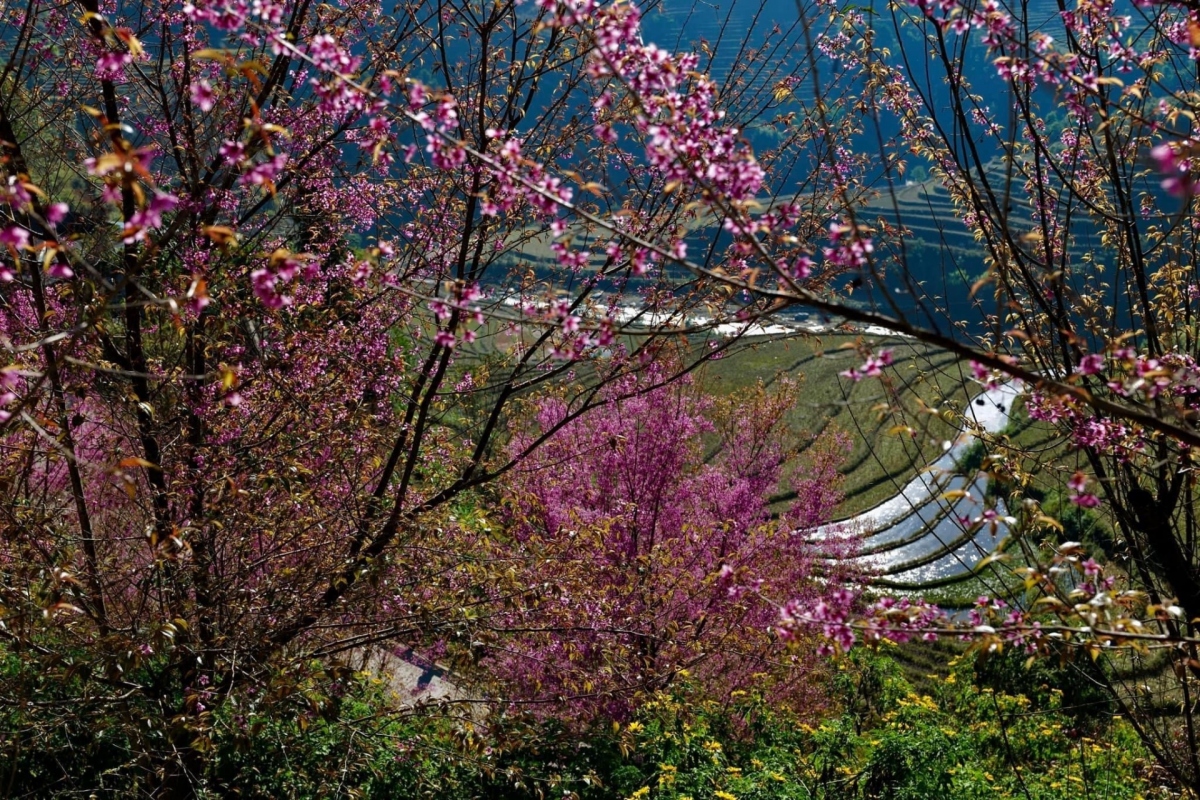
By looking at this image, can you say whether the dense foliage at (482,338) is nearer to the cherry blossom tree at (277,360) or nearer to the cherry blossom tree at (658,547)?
the cherry blossom tree at (277,360)

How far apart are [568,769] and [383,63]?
5.52m

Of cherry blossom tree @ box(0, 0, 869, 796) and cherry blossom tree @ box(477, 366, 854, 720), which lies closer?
cherry blossom tree @ box(0, 0, 869, 796)

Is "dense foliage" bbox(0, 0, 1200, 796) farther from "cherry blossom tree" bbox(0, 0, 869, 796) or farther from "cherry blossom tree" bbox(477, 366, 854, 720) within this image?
"cherry blossom tree" bbox(477, 366, 854, 720)

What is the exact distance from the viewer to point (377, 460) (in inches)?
261

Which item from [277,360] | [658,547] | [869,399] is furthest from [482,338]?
[869,399]

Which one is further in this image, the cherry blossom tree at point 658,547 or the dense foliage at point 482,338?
the cherry blossom tree at point 658,547

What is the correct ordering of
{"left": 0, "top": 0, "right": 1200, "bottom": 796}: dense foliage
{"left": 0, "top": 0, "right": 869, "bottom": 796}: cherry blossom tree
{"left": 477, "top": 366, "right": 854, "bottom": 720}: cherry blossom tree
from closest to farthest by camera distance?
{"left": 0, "top": 0, "right": 1200, "bottom": 796}: dense foliage < {"left": 0, "top": 0, "right": 869, "bottom": 796}: cherry blossom tree < {"left": 477, "top": 366, "right": 854, "bottom": 720}: cherry blossom tree

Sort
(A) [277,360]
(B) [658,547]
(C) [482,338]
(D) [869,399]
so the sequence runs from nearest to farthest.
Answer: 1. (D) [869,399]
2. (A) [277,360]
3. (C) [482,338]
4. (B) [658,547]

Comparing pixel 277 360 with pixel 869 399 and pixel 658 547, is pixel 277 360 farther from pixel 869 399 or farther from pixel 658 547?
pixel 658 547

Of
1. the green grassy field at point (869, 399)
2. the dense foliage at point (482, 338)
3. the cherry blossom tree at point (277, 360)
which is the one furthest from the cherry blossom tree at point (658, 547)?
the green grassy field at point (869, 399)

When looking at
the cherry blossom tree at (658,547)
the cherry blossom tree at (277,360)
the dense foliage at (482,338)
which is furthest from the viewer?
the cherry blossom tree at (658,547)

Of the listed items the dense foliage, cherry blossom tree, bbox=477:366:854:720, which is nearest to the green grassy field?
the dense foliage

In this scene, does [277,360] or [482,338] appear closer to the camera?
[277,360]

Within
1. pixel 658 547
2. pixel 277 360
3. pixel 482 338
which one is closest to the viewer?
pixel 277 360
